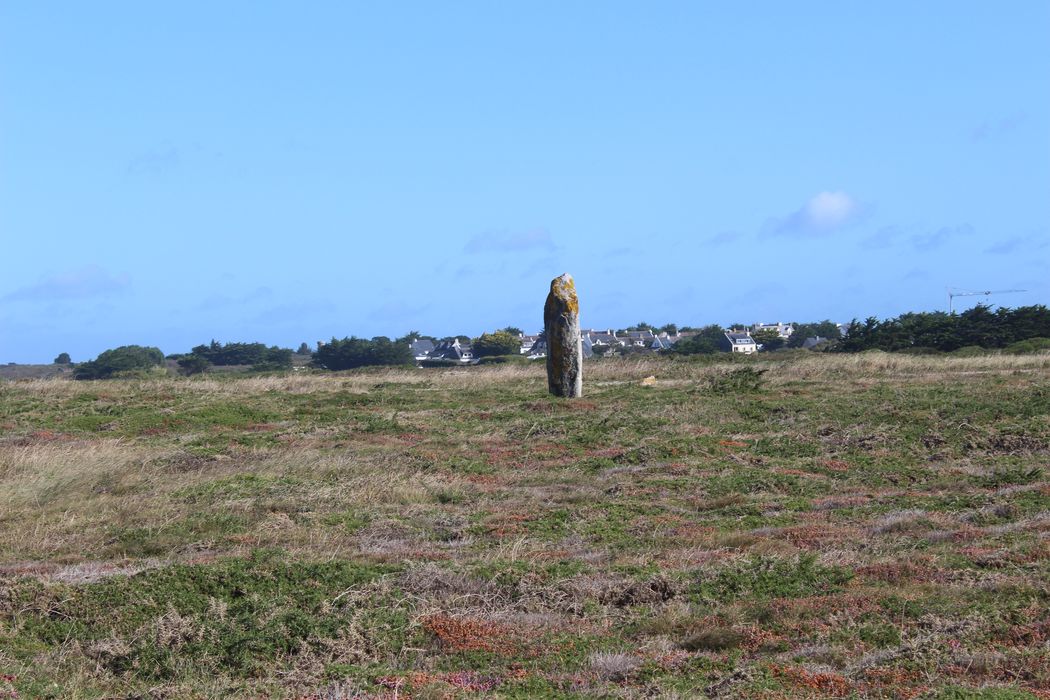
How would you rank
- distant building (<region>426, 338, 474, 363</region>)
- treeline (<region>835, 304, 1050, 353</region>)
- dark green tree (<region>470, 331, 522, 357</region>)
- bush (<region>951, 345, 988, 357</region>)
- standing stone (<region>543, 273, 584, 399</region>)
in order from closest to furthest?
1. standing stone (<region>543, 273, 584, 399</region>)
2. bush (<region>951, 345, 988, 357</region>)
3. treeline (<region>835, 304, 1050, 353</region>)
4. distant building (<region>426, 338, 474, 363</region>)
5. dark green tree (<region>470, 331, 522, 357</region>)

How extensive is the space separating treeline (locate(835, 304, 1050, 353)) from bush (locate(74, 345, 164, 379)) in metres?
39.6

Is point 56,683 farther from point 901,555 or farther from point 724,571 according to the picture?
point 901,555

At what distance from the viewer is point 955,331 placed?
177ft

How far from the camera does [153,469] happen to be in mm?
17094

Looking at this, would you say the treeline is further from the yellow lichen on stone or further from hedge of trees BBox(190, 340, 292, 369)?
hedge of trees BBox(190, 340, 292, 369)

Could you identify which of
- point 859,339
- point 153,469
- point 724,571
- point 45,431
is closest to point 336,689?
point 724,571

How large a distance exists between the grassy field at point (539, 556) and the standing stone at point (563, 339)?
557 centimetres

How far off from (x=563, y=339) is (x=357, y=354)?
132 ft

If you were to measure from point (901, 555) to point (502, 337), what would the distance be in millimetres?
72506

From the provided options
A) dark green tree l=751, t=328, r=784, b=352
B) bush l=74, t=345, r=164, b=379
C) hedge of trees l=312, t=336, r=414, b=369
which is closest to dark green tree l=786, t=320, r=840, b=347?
dark green tree l=751, t=328, r=784, b=352

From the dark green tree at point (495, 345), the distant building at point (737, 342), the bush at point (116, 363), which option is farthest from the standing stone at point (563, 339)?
the distant building at point (737, 342)

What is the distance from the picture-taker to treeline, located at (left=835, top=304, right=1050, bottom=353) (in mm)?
52469

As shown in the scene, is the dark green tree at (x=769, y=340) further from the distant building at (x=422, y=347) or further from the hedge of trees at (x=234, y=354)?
Result: the hedge of trees at (x=234, y=354)

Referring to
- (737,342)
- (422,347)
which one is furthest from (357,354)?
(737,342)
